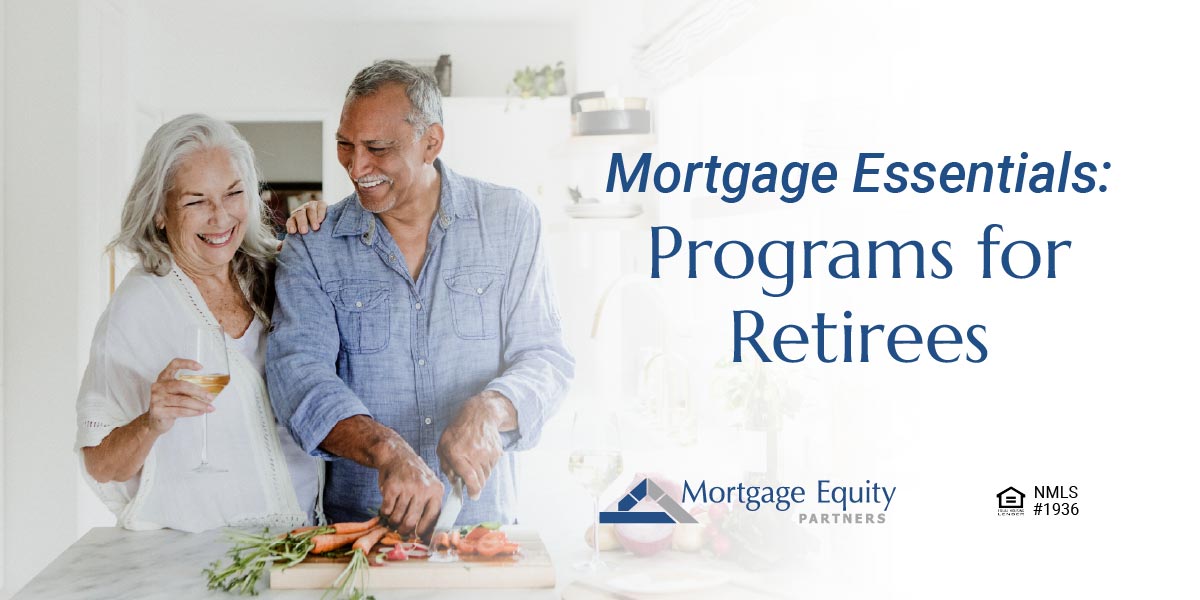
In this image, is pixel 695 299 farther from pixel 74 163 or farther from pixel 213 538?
pixel 74 163

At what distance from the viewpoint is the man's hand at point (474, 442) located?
2346 millimetres

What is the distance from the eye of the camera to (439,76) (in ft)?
8.00

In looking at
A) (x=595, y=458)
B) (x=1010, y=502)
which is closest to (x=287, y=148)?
(x=595, y=458)

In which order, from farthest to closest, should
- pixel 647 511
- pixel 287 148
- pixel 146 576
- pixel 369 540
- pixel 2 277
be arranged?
pixel 2 277
pixel 287 148
pixel 647 511
pixel 369 540
pixel 146 576

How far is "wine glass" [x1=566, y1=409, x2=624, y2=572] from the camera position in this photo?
2064 millimetres

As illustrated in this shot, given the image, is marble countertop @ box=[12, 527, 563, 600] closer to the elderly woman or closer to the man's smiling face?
the elderly woman

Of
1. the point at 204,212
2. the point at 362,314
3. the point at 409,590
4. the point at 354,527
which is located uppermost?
the point at 204,212

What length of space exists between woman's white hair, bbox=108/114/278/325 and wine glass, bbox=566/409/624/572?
2.73 feet

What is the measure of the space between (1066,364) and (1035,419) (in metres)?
0.15

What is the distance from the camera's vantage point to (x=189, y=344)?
7.72 ft

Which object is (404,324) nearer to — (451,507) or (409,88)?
(451,507)

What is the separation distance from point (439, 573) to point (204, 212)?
3.26 feet

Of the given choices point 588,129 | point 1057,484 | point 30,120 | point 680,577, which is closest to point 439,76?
point 588,129

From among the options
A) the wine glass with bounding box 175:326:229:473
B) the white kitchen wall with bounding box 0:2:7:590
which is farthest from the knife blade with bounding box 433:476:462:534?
the white kitchen wall with bounding box 0:2:7:590
